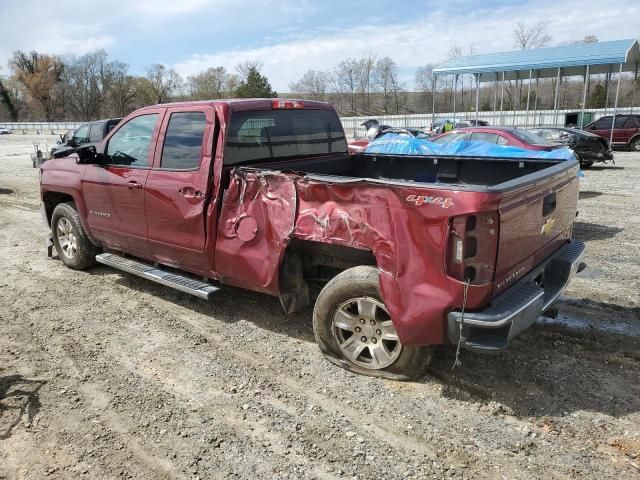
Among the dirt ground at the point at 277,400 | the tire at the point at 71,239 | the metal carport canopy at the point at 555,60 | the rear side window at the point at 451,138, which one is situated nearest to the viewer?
the dirt ground at the point at 277,400

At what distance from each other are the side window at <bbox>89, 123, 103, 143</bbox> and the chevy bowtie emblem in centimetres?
1508

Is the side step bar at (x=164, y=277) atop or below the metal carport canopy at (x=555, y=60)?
below

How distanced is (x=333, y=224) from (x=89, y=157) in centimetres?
332

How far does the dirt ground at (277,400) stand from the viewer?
9.57 ft

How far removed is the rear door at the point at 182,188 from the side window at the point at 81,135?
520 inches

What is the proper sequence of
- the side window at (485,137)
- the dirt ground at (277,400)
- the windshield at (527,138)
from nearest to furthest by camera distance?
1. the dirt ground at (277,400)
2. the windshield at (527,138)
3. the side window at (485,137)

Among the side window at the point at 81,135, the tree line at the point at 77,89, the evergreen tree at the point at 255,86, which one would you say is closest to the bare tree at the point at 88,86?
the tree line at the point at 77,89

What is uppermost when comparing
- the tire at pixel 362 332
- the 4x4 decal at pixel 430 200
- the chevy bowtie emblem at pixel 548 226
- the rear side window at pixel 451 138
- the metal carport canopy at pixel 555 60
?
the metal carport canopy at pixel 555 60

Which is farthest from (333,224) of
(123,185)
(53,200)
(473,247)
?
(53,200)

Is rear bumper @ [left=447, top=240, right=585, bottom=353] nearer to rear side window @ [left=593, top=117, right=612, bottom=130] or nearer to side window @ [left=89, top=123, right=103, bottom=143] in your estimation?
side window @ [left=89, top=123, right=103, bottom=143]

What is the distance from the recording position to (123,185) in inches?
208

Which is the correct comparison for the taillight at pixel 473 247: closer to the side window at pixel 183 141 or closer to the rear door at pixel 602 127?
the side window at pixel 183 141

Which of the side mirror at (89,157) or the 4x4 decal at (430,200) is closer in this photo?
the 4x4 decal at (430,200)

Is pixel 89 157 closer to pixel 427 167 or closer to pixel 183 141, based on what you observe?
pixel 183 141
